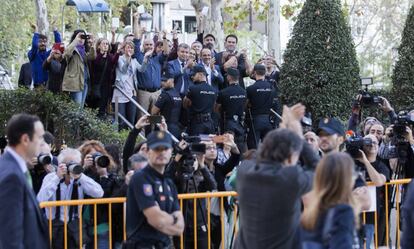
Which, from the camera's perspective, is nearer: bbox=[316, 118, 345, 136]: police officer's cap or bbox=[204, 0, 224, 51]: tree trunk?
bbox=[316, 118, 345, 136]: police officer's cap

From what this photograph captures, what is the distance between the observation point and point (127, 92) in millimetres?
16312

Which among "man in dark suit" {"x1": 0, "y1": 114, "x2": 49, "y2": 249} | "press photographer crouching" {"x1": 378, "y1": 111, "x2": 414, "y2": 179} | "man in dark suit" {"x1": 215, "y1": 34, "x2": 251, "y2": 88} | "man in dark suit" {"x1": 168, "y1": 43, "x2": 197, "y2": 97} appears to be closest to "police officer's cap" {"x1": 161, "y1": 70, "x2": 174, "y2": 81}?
"man in dark suit" {"x1": 168, "y1": 43, "x2": 197, "y2": 97}

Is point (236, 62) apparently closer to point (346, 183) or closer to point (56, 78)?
point (56, 78)

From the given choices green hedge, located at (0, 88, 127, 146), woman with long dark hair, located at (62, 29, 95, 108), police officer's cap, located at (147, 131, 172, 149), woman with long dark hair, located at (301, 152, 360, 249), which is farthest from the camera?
woman with long dark hair, located at (62, 29, 95, 108)

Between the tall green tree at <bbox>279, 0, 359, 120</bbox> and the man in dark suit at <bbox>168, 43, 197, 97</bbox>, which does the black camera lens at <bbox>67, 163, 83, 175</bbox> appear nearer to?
the man in dark suit at <bbox>168, 43, 197, 97</bbox>

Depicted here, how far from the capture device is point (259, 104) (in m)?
15.6

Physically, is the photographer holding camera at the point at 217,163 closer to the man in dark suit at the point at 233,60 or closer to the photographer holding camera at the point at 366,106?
the photographer holding camera at the point at 366,106

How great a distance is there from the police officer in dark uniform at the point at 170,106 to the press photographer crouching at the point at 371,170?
13.7ft

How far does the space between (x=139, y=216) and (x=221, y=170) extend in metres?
3.48

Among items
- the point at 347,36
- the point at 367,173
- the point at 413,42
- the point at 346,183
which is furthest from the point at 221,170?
the point at 413,42

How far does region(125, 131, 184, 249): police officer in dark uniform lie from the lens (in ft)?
25.5

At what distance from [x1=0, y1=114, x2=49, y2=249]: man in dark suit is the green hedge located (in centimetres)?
724

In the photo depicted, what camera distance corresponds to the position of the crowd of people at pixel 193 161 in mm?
7168

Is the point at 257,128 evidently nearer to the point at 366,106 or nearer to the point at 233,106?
the point at 233,106
